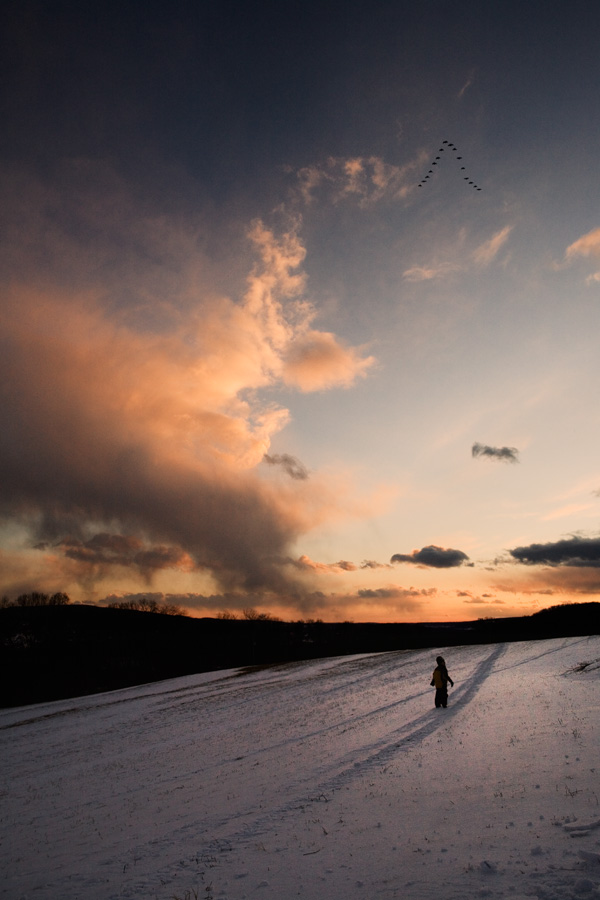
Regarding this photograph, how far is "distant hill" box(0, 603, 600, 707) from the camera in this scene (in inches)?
3307

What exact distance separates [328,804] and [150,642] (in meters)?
149

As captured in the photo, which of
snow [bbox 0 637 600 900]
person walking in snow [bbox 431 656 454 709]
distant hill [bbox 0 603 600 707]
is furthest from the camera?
distant hill [bbox 0 603 600 707]

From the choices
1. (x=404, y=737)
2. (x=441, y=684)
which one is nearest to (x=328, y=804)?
A: (x=404, y=737)

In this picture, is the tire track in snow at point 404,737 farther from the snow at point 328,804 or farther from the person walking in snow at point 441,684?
the person walking in snow at point 441,684

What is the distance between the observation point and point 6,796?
17703 millimetres

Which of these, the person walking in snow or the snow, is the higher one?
the person walking in snow

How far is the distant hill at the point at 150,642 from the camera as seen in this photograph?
84.0 meters

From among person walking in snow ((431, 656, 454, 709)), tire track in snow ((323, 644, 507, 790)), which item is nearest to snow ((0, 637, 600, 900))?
tire track in snow ((323, 644, 507, 790))

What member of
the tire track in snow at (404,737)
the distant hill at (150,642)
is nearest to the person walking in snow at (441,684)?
the tire track in snow at (404,737)

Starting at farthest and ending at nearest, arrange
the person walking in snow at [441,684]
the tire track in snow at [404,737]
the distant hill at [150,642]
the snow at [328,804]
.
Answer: the distant hill at [150,642] → the person walking in snow at [441,684] → the tire track in snow at [404,737] → the snow at [328,804]

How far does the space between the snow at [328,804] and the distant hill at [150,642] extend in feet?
177

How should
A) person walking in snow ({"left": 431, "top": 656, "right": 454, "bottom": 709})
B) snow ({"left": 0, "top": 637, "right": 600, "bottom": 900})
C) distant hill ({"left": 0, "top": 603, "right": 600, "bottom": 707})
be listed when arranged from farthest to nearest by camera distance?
1. distant hill ({"left": 0, "top": 603, "right": 600, "bottom": 707})
2. person walking in snow ({"left": 431, "top": 656, "right": 454, "bottom": 709})
3. snow ({"left": 0, "top": 637, "right": 600, "bottom": 900})

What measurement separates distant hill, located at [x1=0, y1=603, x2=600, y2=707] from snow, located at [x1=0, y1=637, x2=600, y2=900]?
2127 inches

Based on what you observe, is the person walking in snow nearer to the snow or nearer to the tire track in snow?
the tire track in snow
